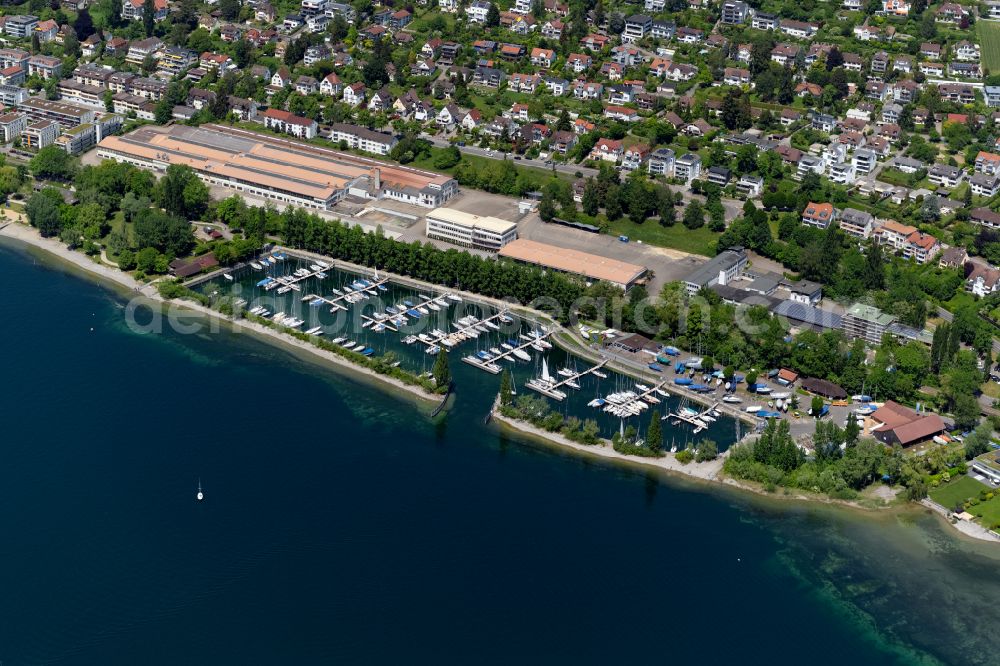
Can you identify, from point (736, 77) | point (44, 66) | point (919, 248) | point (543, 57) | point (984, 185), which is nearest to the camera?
point (919, 248)

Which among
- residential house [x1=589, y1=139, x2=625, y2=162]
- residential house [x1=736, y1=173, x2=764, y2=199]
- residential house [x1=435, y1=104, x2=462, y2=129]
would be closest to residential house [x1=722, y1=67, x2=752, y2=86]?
residential house [x1=589, y1=139, x2=625, y2=162]

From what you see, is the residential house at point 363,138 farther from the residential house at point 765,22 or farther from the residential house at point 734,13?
the residential house at point 765,22

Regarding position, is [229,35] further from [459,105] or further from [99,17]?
[459,105]

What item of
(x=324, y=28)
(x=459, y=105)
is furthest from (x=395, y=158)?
(x=324, y=28)

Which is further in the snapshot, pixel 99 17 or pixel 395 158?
pixel 99 17

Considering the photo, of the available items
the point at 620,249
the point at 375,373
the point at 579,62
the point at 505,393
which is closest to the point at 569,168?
the point at 620,249

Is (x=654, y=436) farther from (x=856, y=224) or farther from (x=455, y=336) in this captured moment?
(x=856, y=224)

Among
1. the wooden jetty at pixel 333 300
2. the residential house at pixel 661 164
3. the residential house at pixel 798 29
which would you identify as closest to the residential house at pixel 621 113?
the residential house at pixel 661 164
